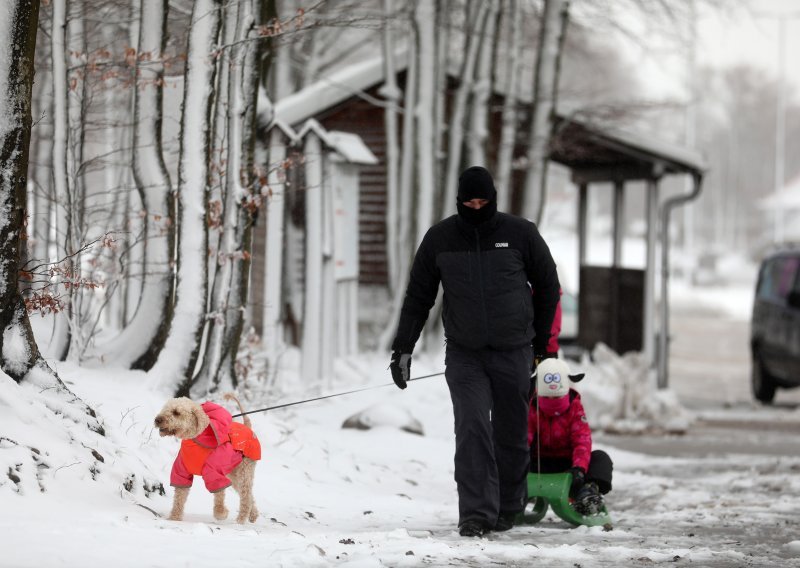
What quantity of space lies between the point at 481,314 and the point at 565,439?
1.34 meters

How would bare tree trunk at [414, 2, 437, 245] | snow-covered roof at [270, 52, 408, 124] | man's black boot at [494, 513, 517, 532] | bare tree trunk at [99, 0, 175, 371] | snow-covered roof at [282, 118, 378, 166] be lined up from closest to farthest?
man's black boot at [494, 513, 517, 532], bare tree trunk at [99, 0, 175, 371], snow-covered roof at [282, 118, 378, 166], bare tree trunk at [414, 2, 437, 245], snow-covered roof at [270, 52, 408, 124]

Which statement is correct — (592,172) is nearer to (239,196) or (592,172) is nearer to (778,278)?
(778,278)

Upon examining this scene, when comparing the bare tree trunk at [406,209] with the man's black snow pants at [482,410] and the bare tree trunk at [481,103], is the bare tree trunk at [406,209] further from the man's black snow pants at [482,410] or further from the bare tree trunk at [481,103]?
the man's black snow pants at [482,410]

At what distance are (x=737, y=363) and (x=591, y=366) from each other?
397 inches

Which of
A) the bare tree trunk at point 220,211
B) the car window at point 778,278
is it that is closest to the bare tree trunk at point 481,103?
the car window at point 778,278

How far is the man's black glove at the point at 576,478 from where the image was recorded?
303 inches

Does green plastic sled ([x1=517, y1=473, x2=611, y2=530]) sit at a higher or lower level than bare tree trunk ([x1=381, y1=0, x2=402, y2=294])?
lower

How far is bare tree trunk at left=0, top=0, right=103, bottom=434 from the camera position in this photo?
21.9 feet

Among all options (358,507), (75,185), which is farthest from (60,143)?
(358,507)

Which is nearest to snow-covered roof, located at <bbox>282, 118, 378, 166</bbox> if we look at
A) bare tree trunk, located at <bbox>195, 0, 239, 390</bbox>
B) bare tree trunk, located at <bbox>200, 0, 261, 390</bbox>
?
bare tree trunk, located at <bbox>200, 0, 261, 390</bbox>

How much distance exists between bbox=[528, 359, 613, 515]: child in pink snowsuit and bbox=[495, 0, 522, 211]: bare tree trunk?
360 inches

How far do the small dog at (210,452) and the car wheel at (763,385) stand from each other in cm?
1380

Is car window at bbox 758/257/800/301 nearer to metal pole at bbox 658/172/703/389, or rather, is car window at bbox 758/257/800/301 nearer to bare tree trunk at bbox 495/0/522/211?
metal pole at bbox 658/172/703/389

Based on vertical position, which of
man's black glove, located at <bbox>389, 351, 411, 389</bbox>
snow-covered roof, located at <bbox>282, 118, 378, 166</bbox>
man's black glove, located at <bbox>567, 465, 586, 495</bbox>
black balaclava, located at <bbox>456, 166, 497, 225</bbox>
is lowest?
man's black glove, located at <bbox>567, 465, 586, 495</bbox>
